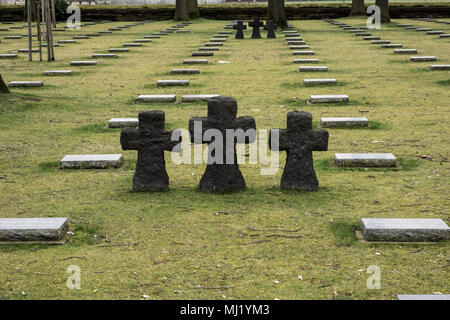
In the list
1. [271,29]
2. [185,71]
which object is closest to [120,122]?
[185,71]

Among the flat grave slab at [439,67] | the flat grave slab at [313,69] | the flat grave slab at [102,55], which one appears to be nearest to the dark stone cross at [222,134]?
the flat grave slab at [313,69]

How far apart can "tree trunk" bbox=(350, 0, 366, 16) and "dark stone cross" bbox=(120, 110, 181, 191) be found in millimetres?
32554

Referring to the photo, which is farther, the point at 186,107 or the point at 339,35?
the point at 339,35

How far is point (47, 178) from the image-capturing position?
7.50m

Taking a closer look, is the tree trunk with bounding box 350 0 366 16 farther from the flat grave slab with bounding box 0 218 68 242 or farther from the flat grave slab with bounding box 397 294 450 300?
the flat grave slab with bounding box 397 294 450 300

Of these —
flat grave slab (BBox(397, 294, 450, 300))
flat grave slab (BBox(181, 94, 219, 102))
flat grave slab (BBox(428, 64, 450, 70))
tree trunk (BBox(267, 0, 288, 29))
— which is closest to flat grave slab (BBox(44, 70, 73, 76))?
flat grave slab (BBox(181, 94, 219, 102))

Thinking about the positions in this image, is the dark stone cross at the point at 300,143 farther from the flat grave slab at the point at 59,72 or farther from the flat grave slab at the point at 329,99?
the flat grave slab at the point at 59,72

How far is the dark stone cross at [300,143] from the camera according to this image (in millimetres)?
6699

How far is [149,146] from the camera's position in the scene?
22.2ft

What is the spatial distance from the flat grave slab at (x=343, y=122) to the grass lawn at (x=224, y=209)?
0.19 meters

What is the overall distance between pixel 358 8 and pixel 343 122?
2918 cm

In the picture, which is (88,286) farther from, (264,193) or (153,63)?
(153,63)

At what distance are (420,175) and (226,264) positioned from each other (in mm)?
3089

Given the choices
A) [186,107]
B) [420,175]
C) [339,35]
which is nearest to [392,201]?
[420,175]
